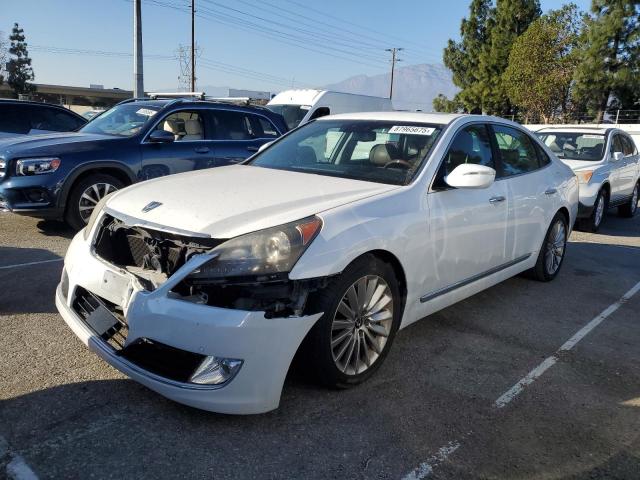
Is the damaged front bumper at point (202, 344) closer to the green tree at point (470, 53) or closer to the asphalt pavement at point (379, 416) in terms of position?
the asphalt pavement at point (379, 416)

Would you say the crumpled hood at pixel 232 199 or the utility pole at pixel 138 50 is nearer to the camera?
the crumpled hood at pixel 232 199

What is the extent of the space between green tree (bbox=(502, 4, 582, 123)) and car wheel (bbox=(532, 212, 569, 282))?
27.0m

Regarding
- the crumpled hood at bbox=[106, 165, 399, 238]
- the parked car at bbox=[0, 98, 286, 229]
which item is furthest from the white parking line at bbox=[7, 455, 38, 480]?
the parked car at bbox=[0, 98, 286, 229]

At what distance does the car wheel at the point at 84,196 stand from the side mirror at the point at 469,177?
15.3 feet

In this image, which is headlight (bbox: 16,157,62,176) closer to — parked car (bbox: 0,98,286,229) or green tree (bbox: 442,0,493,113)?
parked car (bbox: 0,98,286,229)

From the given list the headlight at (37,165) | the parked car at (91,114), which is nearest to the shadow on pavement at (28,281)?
the headlight at (37,165)

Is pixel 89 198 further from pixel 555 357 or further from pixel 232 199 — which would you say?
pixel 555 357

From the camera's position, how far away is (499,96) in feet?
124

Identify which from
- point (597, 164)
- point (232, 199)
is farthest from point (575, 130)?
point (232, 199)

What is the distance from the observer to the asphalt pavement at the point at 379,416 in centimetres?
254

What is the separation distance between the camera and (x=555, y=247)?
576 centimetres

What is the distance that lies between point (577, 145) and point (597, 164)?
2.47 feet

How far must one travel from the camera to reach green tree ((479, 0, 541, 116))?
37.1 m

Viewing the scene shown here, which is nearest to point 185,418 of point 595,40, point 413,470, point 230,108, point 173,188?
point 413,470
